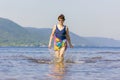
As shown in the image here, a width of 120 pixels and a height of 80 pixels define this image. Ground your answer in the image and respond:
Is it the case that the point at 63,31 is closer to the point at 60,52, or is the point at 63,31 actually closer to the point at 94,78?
the point at 60,52

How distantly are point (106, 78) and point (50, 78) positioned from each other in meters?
1.87

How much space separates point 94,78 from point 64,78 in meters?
1.00

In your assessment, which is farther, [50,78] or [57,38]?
[57,38]

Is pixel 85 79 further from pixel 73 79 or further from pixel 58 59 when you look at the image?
pixel 58 59

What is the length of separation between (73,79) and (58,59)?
749 centimetres

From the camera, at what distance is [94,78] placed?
1398 centimetres

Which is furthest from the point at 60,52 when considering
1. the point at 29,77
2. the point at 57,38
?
the point at 29,77

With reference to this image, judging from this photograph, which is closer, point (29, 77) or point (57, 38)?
point (29, 77)

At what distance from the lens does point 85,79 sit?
45.2 feet

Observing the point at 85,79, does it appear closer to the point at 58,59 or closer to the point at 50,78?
the point at 50,78

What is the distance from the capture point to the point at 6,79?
13375mm

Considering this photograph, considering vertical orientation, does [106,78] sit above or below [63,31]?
below

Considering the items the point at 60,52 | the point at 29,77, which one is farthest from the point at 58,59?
the point at 29,77

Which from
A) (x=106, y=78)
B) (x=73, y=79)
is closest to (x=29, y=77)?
(x=73, y=79)
